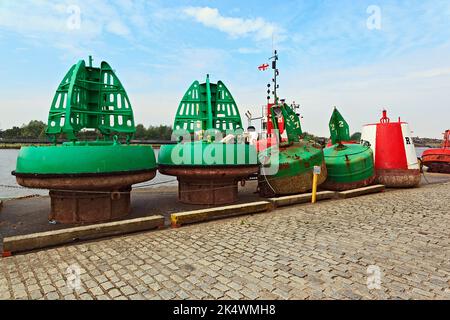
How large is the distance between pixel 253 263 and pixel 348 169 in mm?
8292

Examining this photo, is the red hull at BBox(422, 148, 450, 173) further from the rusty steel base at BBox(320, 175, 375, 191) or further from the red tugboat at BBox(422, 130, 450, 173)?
the rusty steel base at BBox(320, 175, 375, 191)

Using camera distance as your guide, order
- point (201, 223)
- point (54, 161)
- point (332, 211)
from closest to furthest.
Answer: point (54, 161), point (201, 223), point (332, 211)

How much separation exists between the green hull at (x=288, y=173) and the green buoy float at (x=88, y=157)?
3.93 meters

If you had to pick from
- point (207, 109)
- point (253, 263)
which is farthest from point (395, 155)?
point (253, 263)

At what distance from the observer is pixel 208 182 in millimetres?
9023

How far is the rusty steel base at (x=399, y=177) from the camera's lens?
1307 cm

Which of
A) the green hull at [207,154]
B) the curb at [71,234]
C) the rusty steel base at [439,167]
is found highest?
the green hull at [207,154]

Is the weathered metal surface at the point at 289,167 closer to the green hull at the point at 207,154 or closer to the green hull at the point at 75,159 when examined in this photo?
the green hull at the point at 207,154

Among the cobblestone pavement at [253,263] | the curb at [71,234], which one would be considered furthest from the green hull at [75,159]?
the cobblestone pavement at [253,263]

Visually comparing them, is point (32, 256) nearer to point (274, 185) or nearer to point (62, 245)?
point (62, 245)

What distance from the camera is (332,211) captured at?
8.26 m

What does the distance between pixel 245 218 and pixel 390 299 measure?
14.1 ft

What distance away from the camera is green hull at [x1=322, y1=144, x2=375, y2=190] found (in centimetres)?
1153
